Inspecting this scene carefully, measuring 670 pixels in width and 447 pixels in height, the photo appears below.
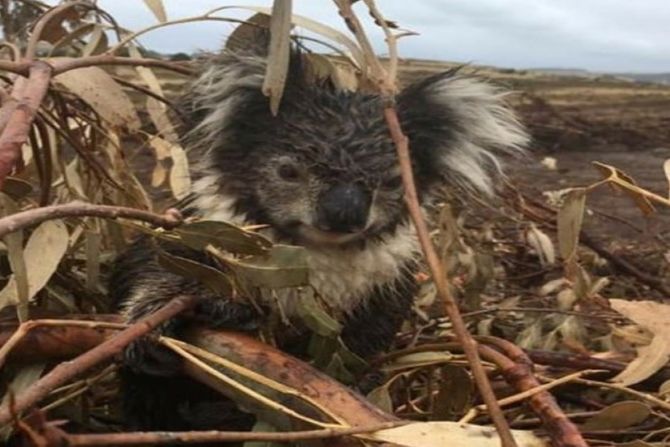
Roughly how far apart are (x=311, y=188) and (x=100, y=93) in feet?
1.31

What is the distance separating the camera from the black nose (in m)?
1.89

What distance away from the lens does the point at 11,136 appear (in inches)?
56.7

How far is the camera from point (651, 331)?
6.12ft

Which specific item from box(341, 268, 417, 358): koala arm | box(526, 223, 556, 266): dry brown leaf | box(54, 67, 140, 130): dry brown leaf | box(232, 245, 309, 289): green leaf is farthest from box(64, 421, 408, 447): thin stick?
box(526, 223, 556, 266): dry brown leaf

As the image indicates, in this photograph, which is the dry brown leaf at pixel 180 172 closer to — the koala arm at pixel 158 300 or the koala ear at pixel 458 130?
the koala arm at pixel 158 300

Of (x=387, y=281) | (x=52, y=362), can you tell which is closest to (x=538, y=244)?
(x=387, y=281)

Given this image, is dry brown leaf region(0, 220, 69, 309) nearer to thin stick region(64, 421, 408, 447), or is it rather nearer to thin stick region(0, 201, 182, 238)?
thin stick region(0, 201, 182, 238)

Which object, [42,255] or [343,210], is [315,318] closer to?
[343,210]

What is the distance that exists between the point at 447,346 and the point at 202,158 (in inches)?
23.5

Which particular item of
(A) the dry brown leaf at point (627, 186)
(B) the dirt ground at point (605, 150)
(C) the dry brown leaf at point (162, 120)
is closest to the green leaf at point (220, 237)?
(A) the dry brown leaf at point (627, 186)

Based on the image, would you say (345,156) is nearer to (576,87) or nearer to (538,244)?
(538,244)

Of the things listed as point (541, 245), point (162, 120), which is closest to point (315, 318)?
point (162, 120)

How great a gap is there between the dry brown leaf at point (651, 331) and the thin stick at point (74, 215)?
2.29ft

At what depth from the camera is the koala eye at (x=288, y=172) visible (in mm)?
2039
